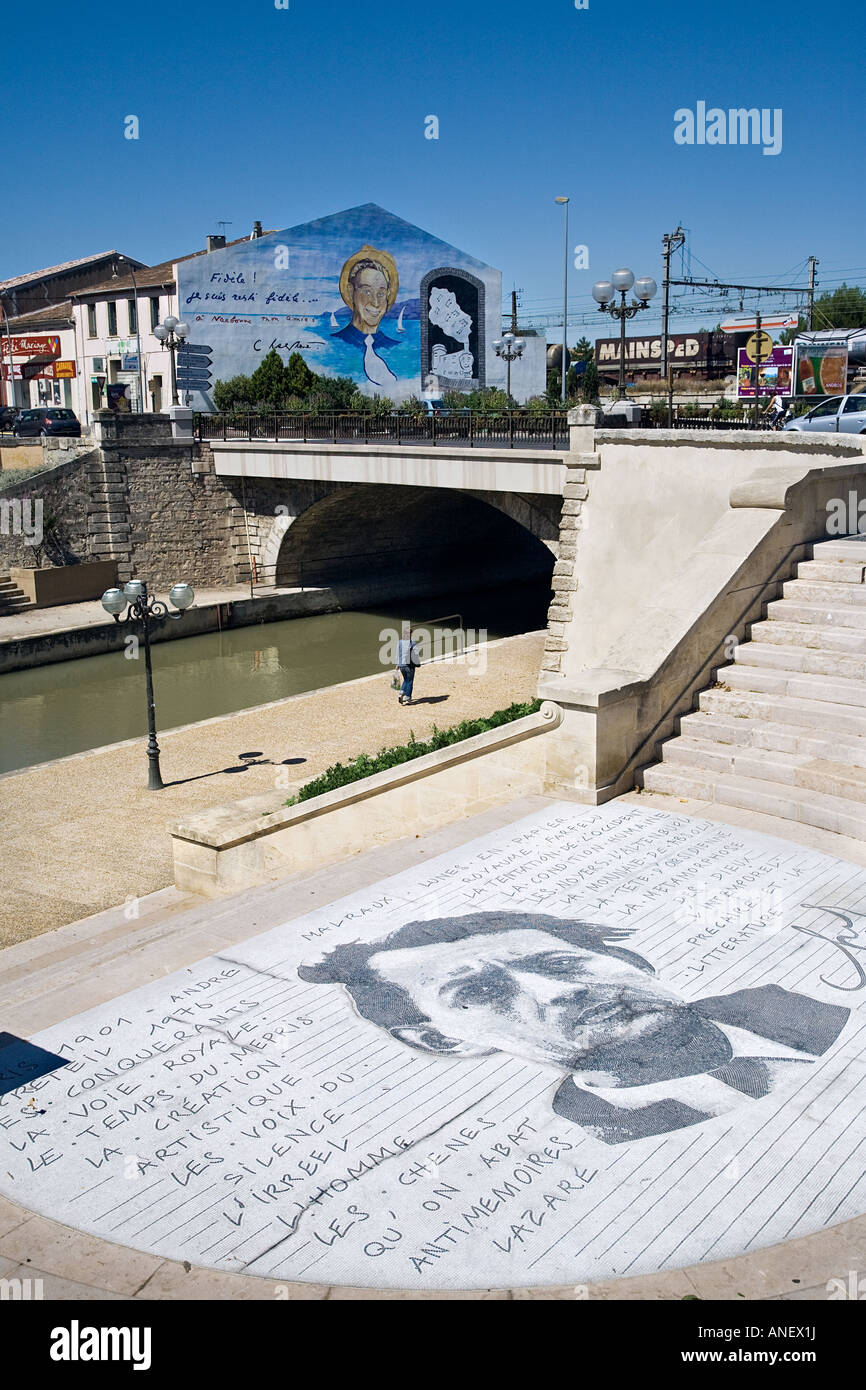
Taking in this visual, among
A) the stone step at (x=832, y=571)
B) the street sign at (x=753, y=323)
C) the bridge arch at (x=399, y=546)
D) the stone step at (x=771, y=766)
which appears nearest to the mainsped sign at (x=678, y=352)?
the street sign at (x=753, y=323)

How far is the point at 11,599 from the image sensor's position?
99.8ft

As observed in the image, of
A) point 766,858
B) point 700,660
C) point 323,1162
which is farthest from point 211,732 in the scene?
point 323,1162

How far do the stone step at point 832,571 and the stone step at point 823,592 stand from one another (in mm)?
88

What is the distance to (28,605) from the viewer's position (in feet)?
100

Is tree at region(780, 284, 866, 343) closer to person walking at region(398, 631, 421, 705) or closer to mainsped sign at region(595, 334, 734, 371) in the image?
mainsped sign at region(595, 334, 734, 371)

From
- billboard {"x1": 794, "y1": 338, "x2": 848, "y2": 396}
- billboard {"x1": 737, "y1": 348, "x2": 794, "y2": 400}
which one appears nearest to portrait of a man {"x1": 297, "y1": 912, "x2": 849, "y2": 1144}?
billboard {"x1": 794, "y1": 338, "x2": 848, "y2": 396}

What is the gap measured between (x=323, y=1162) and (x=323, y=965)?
5.80 feet

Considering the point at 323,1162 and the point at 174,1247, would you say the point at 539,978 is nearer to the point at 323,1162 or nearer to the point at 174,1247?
the point at 323,1162

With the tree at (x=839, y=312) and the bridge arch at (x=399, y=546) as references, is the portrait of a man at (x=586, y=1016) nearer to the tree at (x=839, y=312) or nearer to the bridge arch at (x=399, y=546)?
the bridge arch at (x=399, y=546)

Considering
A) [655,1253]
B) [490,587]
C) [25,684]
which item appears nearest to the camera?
[655,1253]

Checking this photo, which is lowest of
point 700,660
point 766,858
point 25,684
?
point 25,684

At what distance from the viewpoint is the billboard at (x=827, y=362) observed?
31594mm

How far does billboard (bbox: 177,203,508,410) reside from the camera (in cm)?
4338
